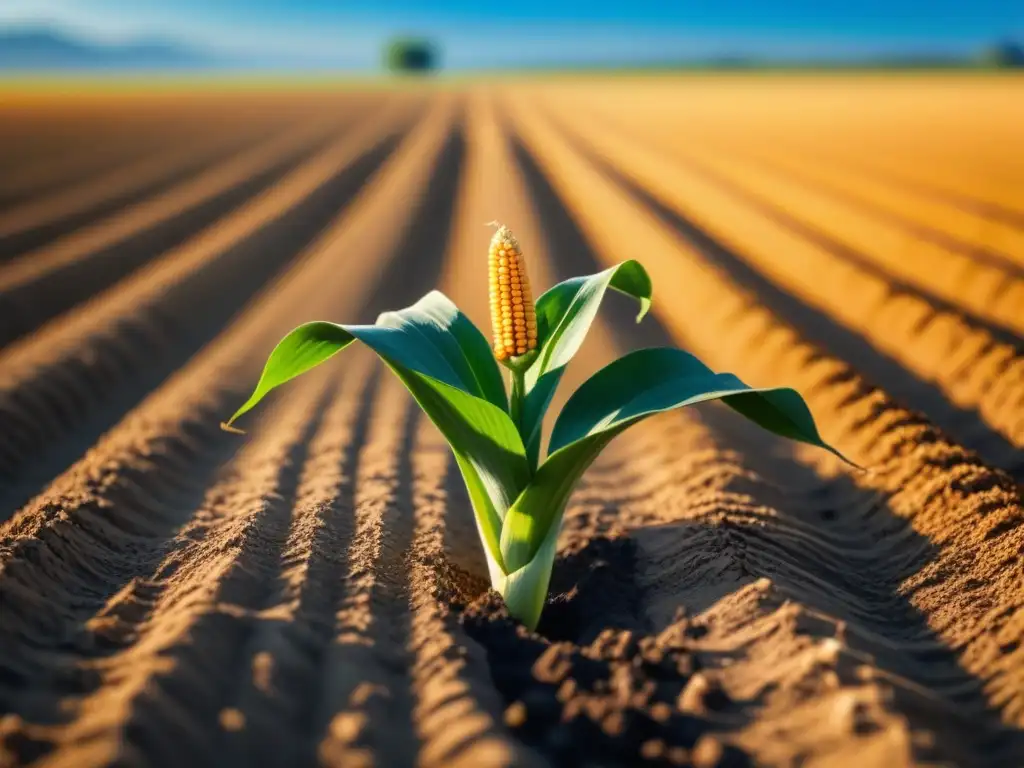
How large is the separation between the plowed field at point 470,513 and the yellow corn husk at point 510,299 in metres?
0.96

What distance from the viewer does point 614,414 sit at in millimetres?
3127

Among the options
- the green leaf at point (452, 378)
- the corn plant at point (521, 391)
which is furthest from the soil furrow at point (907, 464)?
the green leaf at point (452, 378)

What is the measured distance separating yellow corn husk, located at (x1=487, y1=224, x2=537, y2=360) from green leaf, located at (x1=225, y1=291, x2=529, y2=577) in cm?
22

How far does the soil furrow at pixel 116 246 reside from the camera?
848 cm

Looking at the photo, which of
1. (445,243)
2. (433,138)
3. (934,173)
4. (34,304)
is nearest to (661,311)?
(445,243)

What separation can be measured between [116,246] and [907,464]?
8953 millimetres

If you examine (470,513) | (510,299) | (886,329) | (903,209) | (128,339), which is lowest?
(470,513)

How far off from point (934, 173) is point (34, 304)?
38.7 feet

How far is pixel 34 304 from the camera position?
8453 mm

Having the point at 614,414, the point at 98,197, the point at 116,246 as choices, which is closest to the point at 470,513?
the point at 614,414

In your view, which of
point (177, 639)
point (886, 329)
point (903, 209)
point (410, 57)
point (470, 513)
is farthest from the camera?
point (410, 57)

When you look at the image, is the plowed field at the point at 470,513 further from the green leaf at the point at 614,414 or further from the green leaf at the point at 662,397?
the green leaf at the point at 662,397

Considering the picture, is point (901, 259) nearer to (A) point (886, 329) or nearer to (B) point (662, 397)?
(A) point (886, 329)

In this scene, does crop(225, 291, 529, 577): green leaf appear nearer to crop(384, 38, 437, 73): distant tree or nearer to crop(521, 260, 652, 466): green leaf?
crop(521, 260, 652, 466): green leaf
